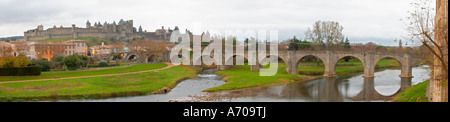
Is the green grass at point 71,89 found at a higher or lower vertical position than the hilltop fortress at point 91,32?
lower

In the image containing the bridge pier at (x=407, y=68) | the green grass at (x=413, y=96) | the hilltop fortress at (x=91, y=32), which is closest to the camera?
the green grass at (x=413, y=96)

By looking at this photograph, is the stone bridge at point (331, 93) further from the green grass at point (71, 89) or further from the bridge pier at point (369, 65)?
the green grass at point (71, 89)

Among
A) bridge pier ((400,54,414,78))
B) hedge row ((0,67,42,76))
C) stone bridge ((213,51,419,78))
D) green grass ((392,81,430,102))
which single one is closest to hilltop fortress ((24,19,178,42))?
stone bridge ((213,51,419,78))

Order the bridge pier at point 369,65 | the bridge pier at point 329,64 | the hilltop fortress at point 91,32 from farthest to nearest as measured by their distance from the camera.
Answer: the hilltop fortress at point 91,32 → the bridge pier at point 329,64 → the bridge pier at point 369,65

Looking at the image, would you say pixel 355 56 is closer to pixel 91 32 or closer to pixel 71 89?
pixel 71 89

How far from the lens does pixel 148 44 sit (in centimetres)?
7906

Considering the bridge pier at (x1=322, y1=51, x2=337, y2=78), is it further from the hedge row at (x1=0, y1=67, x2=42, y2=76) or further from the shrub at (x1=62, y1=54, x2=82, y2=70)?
the hedge row at (x1=0, y1=67, x2=42, y2=76)

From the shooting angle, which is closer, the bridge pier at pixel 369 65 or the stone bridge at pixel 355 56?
the stone bridge at pixel 355 56

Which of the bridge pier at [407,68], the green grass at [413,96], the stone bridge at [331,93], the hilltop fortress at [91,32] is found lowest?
the stone bridge at [331,93]

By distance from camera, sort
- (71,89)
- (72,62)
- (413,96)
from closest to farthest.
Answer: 1. (413,96)
2. (71,89)
3. (72,62)

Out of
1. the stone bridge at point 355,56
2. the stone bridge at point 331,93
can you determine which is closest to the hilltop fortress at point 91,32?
the stone bridge at point 355,56

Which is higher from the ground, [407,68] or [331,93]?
[407,68]

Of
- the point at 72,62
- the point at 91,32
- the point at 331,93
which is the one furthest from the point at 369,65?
the point at 91,32

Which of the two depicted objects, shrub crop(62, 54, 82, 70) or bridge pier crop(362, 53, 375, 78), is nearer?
bridge pier crop(362, 53, 375, 78)
